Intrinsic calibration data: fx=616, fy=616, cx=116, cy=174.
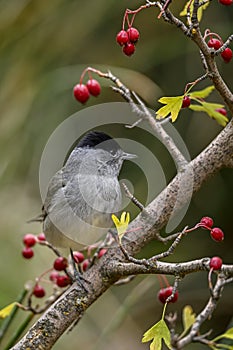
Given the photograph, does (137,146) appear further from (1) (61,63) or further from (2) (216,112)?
(2) (216,112)

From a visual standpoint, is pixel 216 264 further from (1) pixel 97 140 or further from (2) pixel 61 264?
(1) pixel 97 140

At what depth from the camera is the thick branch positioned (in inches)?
53.9

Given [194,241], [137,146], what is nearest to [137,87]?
[137,146]

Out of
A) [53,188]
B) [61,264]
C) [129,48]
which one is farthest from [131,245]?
[53,188]

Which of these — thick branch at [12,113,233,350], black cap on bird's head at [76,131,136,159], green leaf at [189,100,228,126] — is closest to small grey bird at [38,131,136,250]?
black cap on bird's head at [76,131,136,159]

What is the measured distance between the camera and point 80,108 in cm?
312

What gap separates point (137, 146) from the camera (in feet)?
9.53

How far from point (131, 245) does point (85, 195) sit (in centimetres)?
40

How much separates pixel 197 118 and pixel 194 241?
64 cm

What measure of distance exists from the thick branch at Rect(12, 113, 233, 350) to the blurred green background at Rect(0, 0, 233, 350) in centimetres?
96

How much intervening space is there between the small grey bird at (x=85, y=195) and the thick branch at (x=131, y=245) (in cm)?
29

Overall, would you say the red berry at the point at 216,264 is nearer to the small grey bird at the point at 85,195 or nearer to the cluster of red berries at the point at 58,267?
the cluster of red berries at the point at 58,267

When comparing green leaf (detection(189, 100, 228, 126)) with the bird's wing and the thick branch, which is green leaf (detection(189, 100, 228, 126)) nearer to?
the thick branch

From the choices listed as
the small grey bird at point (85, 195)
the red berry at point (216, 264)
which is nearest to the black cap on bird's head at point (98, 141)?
the small grey bird at point (85, 195)
